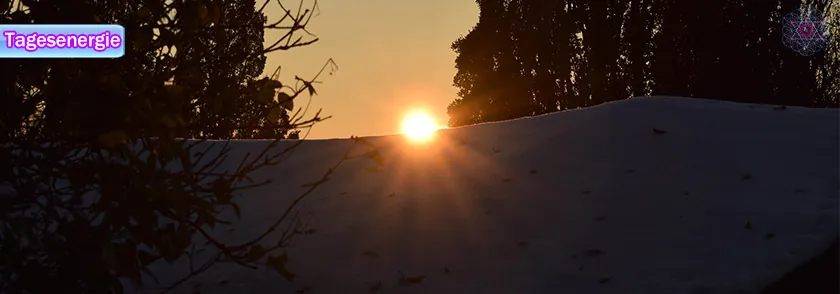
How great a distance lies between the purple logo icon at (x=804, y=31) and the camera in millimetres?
18203

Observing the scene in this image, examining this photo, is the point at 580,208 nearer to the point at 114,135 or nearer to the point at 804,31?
the point at 114,135

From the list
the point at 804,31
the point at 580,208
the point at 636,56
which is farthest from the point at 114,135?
the point at 804,31

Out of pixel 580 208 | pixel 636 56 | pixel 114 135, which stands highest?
pixel 636 56

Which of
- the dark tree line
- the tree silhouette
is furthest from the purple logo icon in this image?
the tree silhouette

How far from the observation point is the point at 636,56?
64.9 ft

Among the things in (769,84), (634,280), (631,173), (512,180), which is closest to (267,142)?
(512,180)

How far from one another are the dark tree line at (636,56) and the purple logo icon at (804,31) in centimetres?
17

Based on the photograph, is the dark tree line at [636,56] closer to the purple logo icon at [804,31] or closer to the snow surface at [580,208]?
the purple logo icon at [804,31]

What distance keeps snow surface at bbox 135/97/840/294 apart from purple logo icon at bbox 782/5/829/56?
12237 mm

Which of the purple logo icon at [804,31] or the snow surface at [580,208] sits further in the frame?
the purple logo icon at [804,31]

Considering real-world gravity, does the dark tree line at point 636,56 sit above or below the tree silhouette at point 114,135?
above

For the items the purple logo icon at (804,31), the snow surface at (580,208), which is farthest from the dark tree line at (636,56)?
the snow surface at (580,208)

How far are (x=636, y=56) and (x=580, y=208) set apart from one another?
577 inches

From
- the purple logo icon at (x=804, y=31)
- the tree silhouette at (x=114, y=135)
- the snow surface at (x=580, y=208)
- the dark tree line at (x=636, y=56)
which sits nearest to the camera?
the tree silhouette at (x=114, y=135)
